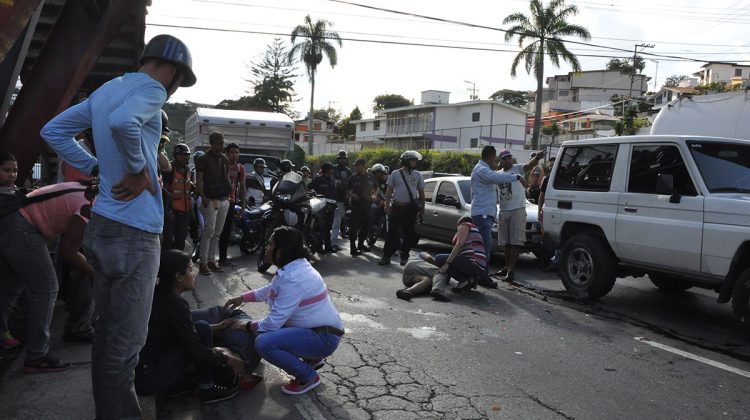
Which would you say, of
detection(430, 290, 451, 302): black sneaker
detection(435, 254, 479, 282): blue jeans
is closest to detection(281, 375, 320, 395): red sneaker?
detection(430, 290, 451, 302): black sneaker

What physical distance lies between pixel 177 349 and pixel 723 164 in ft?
19.3

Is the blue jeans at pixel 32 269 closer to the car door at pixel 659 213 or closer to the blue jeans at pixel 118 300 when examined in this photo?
the blue jeans at pixel 118 300

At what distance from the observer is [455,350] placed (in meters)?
5.29

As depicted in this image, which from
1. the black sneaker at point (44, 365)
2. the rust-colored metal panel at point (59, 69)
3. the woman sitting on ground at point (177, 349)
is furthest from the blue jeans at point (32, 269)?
the rust-colored metal panel at point (59, 69)

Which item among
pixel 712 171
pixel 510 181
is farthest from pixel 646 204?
pixel 510 181

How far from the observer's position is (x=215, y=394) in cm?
395

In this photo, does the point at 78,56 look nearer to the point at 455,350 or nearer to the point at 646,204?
the point at 455,350

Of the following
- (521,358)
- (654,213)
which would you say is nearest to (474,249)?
(654,213)

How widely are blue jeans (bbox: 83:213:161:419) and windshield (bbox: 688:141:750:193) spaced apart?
18.8 feet

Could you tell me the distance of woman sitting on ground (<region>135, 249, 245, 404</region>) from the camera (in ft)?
11.9

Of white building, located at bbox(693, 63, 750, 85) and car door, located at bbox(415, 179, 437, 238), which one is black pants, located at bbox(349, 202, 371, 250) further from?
white building, located at bbox(693, 63, 750, 85)

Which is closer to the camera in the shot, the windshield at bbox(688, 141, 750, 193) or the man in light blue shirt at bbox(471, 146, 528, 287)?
the windshield at bbox(688, 141, 750, 193)

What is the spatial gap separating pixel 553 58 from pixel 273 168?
2533cm

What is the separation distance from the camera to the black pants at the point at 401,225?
32.2 ft
